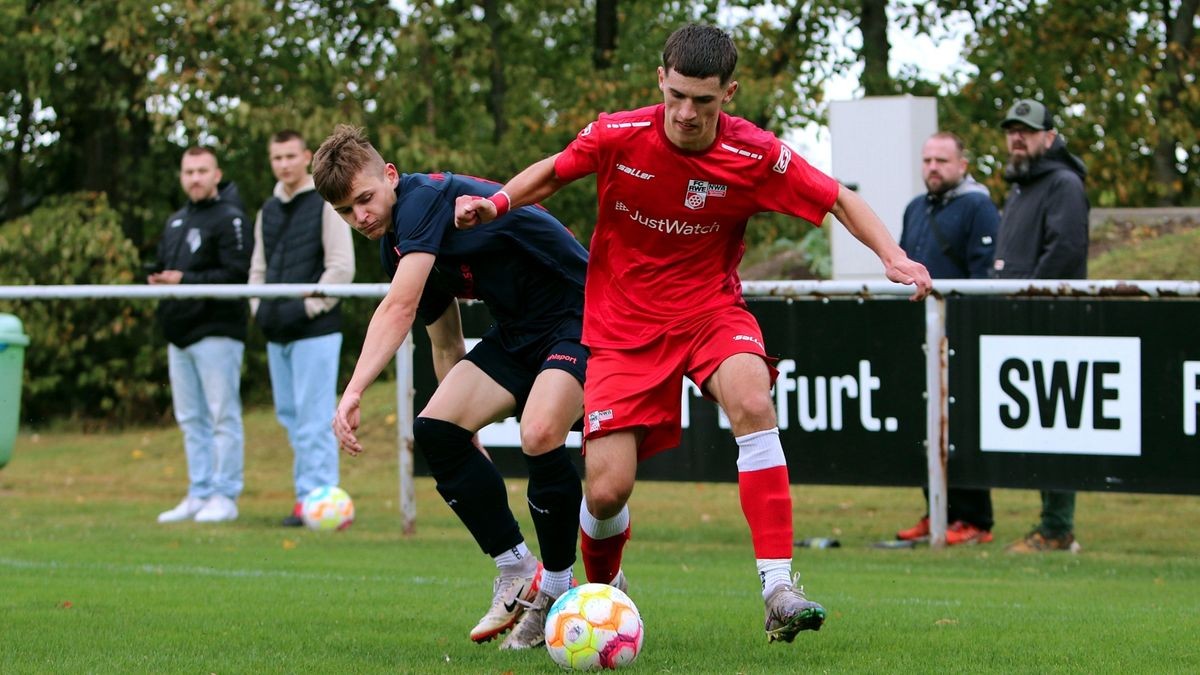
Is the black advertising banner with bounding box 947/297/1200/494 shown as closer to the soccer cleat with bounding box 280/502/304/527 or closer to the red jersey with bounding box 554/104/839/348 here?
the red jersey with bounding box 554/104/839/348

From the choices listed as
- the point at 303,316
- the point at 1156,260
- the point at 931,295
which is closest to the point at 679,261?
the point at 931,295

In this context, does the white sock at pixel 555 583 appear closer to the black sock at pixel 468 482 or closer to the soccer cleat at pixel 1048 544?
the black sock at pixel 468 482

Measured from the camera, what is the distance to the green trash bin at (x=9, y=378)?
11227 mm

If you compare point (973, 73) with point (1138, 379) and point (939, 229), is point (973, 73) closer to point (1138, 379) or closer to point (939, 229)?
point (939, 229)

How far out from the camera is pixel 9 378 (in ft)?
37.1

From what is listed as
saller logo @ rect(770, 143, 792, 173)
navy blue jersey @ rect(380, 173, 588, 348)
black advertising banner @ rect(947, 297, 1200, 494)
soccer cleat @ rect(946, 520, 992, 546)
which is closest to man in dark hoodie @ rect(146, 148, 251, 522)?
soccer cleat @ rect(946, 520, 992, 546)

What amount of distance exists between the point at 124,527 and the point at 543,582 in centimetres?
559

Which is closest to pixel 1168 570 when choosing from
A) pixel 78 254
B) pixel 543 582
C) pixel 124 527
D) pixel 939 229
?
pixel 939 229

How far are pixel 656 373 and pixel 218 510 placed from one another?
20.5ft

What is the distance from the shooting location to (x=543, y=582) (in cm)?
655

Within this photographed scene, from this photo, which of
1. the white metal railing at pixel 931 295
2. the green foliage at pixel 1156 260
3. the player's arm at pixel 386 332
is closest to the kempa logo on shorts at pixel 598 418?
the player's arm at pixel 386 332

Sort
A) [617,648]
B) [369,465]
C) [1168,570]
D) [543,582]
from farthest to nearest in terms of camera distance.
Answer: [369,465] < [1168,570] < [543,582] < [617,648]

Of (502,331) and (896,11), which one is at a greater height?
(896,11)

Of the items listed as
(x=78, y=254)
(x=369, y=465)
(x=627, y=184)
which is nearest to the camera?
(x=627, y=184)
